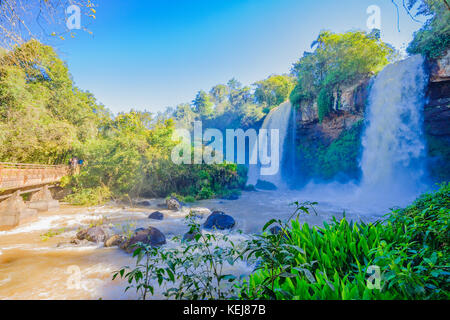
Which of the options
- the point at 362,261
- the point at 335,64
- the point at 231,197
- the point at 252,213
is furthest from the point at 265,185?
the point at 362,261

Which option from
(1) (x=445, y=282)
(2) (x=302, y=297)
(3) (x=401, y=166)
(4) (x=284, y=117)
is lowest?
(2) (x=302, y=297)

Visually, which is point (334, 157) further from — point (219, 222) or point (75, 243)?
point (75, 243)

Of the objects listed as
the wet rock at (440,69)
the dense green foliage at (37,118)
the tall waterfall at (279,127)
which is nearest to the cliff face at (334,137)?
the tall waterfall at (279,127)

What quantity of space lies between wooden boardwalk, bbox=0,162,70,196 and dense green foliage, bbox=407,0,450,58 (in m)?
19.5

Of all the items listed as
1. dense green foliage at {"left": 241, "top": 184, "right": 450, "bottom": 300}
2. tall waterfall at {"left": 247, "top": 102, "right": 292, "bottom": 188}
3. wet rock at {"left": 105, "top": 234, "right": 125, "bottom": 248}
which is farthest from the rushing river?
tall waterfall at {"left": 247, "top": 102, "right": 292, "bottom": 188}

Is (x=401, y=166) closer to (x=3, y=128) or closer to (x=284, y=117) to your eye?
(x=284, y=117)

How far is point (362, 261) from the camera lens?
7.75 feet

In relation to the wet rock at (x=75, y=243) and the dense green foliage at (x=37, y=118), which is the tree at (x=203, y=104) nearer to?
the dense green foliage at (x=37, y=118)

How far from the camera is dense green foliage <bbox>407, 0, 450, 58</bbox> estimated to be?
10.5 meters

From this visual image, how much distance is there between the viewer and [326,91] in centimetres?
1766

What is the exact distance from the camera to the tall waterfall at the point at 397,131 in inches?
486

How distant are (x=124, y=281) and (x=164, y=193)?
12697mm

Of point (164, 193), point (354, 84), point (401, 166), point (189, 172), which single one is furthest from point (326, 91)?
point (164, 193)

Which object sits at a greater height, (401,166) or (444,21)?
(444,21)
